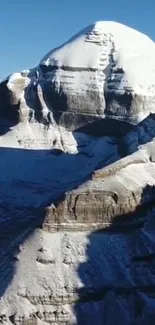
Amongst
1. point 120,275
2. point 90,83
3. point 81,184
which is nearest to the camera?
point 120,275

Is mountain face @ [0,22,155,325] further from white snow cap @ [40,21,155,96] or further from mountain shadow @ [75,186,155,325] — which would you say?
white snow cap @ [40,21,155,96]

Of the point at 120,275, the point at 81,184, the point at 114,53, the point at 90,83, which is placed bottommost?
the point at 120,275

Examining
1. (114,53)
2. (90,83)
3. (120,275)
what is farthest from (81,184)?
(114,53)

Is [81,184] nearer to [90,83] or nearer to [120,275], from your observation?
[120,275]

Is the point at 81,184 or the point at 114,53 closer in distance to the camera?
the point at 81,184

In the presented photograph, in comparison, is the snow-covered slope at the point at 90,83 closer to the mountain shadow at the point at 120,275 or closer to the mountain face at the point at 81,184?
the mountain face at the point at 81,184

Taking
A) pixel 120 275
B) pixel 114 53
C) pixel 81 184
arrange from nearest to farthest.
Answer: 1. pixel 120 275
2. pixel 81 184
3. pixel 114 53

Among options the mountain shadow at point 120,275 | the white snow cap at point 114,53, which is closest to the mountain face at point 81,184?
the mountain shadow at point 120,275

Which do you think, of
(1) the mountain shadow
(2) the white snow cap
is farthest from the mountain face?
(2) the white snow cap
